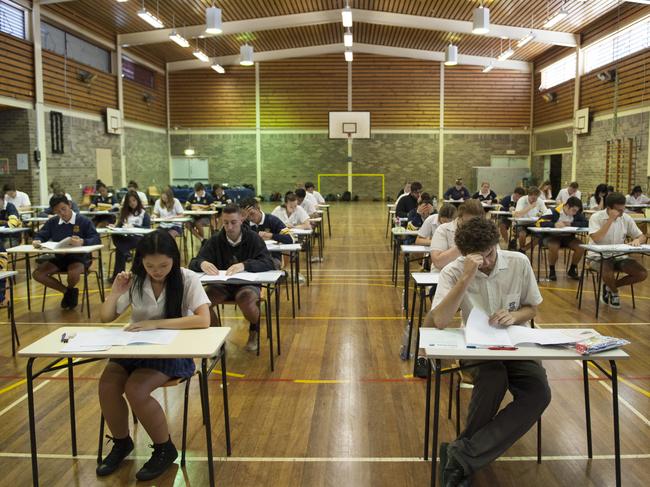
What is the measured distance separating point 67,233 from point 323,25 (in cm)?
1603

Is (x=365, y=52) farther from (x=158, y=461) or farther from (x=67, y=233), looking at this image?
(x=158, y=461)

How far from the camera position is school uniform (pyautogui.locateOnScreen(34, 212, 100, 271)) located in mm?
6730

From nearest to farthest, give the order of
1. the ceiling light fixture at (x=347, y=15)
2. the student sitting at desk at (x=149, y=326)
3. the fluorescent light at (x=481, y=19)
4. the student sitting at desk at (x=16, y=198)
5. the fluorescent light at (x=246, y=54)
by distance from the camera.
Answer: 1. the student sitting at desk at (x=149, y=326)
2. the student sitting at desk at (x=16, y=198)
3. the fluorescent light at (x=481, y=19)
4. the ceiling light fixture at (x=347, y=15)
5. the fluorescent light at (x=246, y=54)

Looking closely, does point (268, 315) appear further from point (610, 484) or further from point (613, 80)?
point (613, 80)

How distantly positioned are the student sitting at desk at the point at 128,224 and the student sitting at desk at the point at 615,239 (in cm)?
600

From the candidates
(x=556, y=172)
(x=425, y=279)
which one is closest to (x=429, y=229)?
(x=425, y=279)

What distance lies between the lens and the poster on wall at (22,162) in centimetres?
1462

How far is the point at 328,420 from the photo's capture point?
149 inches

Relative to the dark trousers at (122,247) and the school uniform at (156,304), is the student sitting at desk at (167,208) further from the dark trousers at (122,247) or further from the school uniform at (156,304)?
the school uniform at (156,304)

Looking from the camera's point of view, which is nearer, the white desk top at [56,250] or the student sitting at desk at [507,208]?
the white desk top at [56,250]

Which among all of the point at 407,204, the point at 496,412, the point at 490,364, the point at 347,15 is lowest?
the point at 496,412

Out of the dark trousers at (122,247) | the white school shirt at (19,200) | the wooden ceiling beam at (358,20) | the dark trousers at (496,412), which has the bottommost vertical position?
the dark trousers at (496,412)

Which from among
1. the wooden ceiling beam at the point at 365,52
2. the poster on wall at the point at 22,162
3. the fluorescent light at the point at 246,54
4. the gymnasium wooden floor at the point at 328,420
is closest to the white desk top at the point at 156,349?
the gymnasium wooden floor at the point at 328,420

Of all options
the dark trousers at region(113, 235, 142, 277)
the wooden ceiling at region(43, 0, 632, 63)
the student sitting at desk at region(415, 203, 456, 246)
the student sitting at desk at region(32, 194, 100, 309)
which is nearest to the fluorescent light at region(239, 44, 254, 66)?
the wooden ceiling at region(43, 0, 632, 63)
